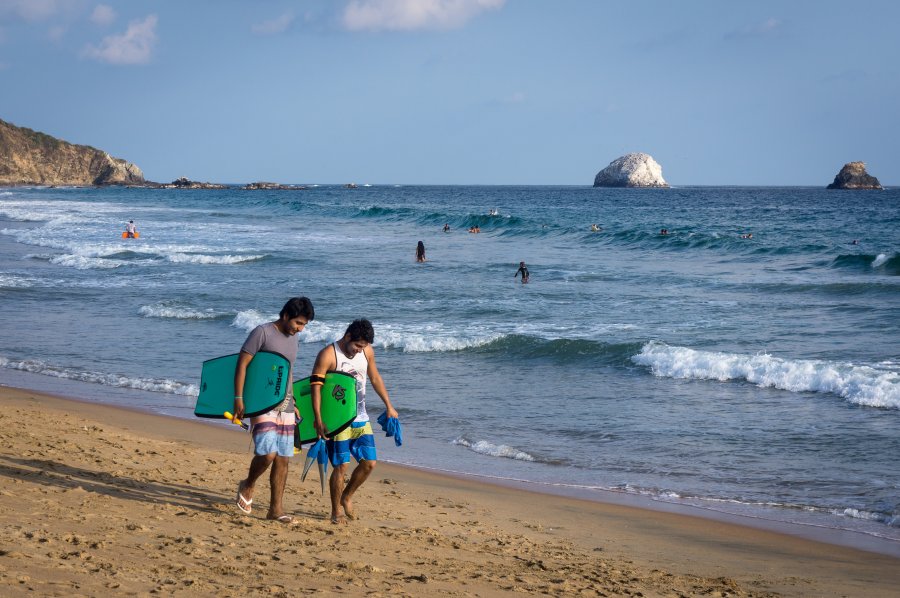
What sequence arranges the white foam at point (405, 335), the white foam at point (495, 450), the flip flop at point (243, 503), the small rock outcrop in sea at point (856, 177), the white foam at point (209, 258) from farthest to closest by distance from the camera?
1. the small rock outcrop in sea at point (856, 177)
2. the white foam at point (209, 258)
3. the white foam at point (405, 335)
4. the white foam at point (495, 450)
5. the flip flop at point (243, 503)

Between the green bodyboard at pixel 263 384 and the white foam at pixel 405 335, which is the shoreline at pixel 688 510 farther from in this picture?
the white foam at pixel 405 335

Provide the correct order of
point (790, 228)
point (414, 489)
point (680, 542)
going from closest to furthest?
point (680, 542) < point (414, 489) < point (790, 228)

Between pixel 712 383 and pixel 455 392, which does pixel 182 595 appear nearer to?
pixel 455 392

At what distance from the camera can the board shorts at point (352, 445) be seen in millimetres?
6789

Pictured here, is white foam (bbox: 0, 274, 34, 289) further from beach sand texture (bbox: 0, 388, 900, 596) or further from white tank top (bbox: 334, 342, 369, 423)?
white tank top (bbox: 334, 342, 369, 423)

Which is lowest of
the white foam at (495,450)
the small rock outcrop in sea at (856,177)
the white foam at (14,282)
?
the white foam at (495,450)

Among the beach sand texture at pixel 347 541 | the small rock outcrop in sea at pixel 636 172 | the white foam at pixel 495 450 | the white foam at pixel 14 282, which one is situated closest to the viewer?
the beach sand texture at pixel 347 541

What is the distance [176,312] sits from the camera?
20.3m

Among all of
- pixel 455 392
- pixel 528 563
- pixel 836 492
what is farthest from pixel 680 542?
pixel 455 392

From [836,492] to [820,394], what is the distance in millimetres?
4584

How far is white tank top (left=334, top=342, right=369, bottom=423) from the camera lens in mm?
6738

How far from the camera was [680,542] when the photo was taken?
24.0ft

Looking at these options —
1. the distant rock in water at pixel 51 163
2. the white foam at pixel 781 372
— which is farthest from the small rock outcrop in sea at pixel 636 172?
the white foam at pixel 781 372

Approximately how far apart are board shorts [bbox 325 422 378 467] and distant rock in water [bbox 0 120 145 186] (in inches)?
5477
